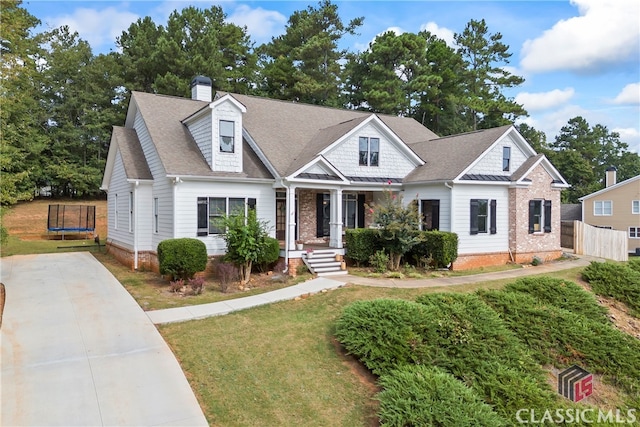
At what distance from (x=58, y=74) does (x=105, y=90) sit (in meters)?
5.05

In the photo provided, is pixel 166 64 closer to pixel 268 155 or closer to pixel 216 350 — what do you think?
pixel 268 155

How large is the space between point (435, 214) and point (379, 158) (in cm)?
347

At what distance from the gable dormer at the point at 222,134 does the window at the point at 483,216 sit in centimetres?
952

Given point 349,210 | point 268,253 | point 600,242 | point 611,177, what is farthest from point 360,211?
point 611,177

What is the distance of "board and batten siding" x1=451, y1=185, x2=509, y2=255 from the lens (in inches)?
622

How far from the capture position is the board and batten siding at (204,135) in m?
14.7

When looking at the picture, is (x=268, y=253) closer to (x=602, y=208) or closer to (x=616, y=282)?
(x=616, y=282)

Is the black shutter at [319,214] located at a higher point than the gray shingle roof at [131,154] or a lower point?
lower

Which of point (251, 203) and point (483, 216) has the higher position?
point (251, 203)

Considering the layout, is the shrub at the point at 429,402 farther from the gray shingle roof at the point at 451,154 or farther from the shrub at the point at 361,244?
the gray shingle roof at the point at 451,154

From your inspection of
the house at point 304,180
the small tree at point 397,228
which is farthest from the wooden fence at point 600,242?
the small tree at point 397,228

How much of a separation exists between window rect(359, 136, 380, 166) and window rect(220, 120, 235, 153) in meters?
5.52

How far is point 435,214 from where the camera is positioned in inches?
646

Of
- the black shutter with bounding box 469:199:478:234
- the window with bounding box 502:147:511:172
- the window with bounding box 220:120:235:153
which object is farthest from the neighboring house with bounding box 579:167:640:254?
the window with bounding box 220:120:235:153
